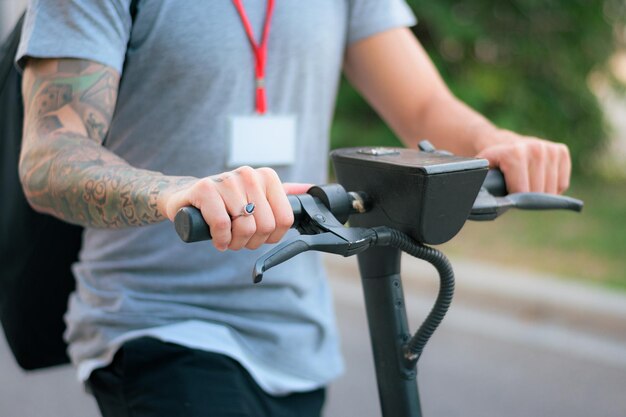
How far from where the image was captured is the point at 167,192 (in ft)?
4.00

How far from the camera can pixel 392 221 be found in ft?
4.20

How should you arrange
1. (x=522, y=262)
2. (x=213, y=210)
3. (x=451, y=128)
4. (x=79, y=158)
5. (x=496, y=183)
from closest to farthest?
1. (x=213, y=210)
2. (x=79, y=158)
3. (x=496, y=183)
4. (x=451, y=128)
5. (x=522, y=262)

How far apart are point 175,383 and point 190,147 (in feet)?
1.42

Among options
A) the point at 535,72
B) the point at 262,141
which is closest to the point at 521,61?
the point at 535,72

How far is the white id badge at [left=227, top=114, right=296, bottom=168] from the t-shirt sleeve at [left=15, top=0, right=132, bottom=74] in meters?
0.27

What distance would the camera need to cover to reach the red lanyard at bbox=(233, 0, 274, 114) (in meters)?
1.68

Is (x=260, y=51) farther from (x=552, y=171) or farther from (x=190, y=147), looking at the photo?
(x=552, y=171)

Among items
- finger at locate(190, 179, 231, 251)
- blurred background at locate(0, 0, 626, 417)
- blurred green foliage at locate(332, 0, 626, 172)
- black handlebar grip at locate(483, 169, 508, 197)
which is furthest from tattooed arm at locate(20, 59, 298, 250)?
blurred green foliage at locate(332, 0, 626, 172)

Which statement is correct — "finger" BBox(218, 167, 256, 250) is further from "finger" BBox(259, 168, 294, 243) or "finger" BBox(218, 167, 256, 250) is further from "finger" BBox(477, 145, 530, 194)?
"finger" BBox(477, 145, 530, 194)

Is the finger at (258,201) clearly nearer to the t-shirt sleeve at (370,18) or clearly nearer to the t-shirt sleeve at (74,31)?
the t-shirt sleeve at (74,31)

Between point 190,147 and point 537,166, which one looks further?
point 190,147

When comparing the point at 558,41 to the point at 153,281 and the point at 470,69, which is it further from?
the point at 153,281

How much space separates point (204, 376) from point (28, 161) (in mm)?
480

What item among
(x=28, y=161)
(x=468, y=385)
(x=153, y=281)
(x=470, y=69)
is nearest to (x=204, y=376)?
(x=153, y=281)
